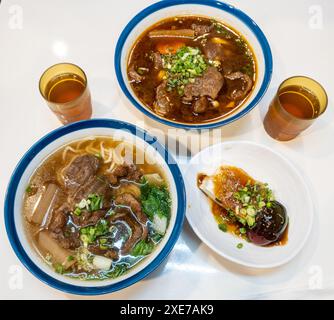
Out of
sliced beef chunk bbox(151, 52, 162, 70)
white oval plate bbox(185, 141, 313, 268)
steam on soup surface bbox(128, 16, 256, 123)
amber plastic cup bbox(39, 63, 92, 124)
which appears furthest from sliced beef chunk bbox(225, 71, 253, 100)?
amber plastic cup bbox(39, 63, 92, 124)

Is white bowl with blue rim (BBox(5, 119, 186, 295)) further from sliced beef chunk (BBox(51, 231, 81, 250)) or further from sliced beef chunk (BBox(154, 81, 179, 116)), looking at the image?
sliced beef chunk (BBox(154, 81, 179, 116))

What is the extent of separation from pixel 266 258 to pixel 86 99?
130 cm

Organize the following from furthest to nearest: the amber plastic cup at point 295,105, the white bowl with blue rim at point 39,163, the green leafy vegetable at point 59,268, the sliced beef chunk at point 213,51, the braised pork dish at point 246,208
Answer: the sliced beef chunk at point 213,51, the amber plastic cup at point 295,105, the braised pork dish at point 246,208, the green leafy vegetable at point 59,268, the white bowl with blue rim at point 39,163

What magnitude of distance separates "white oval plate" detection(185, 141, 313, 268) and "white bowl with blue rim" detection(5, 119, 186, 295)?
211mm

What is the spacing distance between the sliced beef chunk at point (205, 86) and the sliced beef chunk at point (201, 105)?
0.04 meters

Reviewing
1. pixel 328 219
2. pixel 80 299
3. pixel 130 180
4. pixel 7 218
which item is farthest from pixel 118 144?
pixel 328 219

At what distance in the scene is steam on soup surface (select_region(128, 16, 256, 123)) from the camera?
90.0 inches

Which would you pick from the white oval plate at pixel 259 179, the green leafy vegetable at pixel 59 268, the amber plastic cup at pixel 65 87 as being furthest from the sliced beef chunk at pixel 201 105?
the green leafy vegetable at pixel 59 268

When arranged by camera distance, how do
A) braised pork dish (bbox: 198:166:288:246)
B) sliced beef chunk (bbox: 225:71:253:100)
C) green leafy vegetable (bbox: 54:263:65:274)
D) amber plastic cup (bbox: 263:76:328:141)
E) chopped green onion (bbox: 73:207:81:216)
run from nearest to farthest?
green leafy vegetable (bbox: 54:263:65:274)
chopped green onion (bbox: 73:207:81:216)
braised pork dish (bbox: 198:166:288:246)
amber plastic cup (bbox: 263:76:328:141)
sliced beef chunk (bbox: 225:71:253:100)

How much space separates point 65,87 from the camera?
2273mm

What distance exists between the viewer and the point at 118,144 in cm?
211

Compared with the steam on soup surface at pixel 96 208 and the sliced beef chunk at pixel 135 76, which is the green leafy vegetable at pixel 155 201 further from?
the sliced beef chunk at pixel 135 76

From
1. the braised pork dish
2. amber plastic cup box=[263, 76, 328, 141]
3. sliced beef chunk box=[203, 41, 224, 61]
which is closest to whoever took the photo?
the braised pork dish

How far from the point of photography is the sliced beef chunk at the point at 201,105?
7.42 feet
